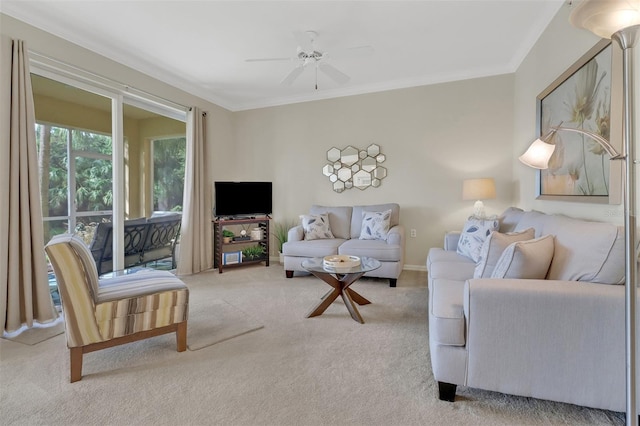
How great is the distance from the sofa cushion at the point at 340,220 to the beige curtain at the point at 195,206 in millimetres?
1670

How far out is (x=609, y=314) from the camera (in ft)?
4.47

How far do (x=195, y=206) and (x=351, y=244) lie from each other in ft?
7.37

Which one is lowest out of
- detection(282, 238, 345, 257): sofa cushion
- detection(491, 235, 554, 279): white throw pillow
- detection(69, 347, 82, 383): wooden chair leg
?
detection(69, 347, 82, 383): wooden chair leg

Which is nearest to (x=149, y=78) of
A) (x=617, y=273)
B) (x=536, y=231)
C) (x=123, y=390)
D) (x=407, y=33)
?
(x=407, y=33)

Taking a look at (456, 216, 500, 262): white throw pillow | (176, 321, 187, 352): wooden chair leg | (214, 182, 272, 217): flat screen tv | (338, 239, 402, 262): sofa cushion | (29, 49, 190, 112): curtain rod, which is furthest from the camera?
(214, 182, 272, 217): flat screen tv

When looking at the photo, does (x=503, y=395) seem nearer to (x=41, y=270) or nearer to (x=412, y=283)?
(x=412, y=283)

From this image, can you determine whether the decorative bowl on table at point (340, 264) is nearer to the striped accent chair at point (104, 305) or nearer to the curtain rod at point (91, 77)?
the striped accent chair at point (104, 305)

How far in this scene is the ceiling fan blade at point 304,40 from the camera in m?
2.79

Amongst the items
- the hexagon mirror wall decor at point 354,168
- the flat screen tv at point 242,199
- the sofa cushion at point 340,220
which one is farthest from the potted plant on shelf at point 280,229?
the hexagon mirror wall decor at point 354,168

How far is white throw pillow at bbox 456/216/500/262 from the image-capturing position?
113 inches

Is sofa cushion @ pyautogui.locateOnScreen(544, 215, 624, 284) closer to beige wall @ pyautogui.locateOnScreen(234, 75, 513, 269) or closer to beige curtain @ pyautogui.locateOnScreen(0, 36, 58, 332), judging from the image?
beige wall @ pyautogui.locateOnScreen(234, 75, 513, 269)

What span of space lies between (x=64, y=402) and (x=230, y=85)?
13.1 feet

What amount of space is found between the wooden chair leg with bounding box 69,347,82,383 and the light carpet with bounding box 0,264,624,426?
1.7 inches

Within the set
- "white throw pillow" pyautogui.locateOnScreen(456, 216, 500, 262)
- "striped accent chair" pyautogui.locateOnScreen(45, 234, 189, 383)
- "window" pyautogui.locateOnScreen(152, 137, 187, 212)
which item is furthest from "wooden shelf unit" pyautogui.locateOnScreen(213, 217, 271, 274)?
"white throw pillow" pyautogui.locateOnScreen(456, 216, 500, 262)
